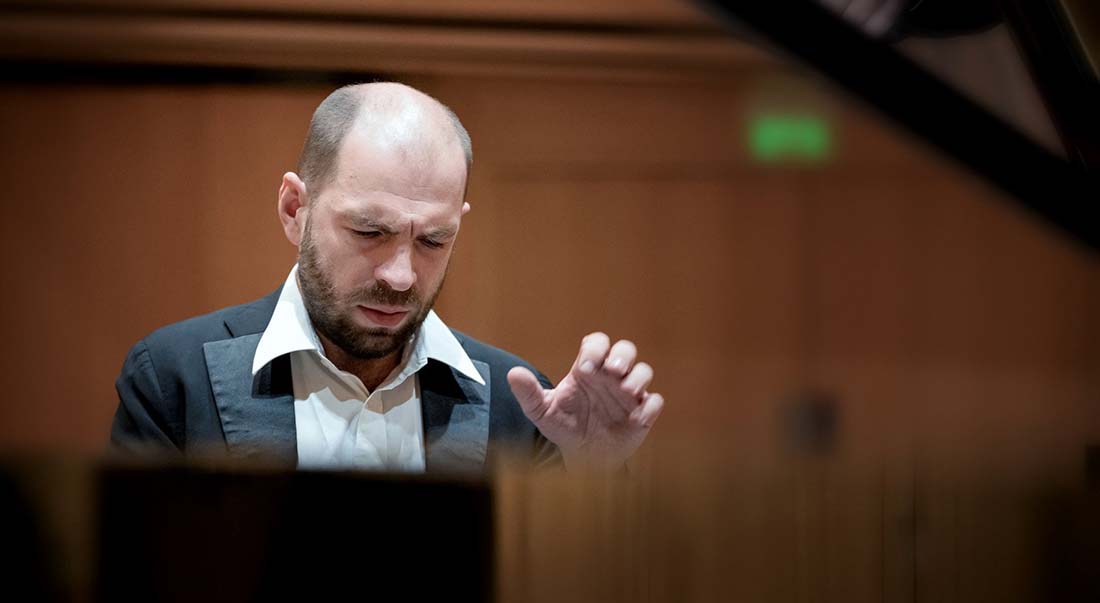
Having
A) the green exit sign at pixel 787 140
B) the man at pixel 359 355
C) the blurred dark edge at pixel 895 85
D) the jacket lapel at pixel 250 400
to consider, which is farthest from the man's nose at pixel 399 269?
the green exit sign at pixel 787 140

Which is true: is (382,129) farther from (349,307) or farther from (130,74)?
(130,74)

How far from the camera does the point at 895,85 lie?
969 mm

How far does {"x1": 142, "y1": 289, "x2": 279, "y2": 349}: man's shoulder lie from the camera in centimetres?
94

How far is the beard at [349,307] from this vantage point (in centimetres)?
94

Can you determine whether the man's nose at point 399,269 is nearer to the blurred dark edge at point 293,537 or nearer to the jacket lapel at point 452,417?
the jacket lapel at point 452,417

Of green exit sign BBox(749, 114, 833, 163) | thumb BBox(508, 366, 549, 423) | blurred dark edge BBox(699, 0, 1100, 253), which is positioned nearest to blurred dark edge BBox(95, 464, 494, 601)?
thumb BBox(508, 366, 549, 423)

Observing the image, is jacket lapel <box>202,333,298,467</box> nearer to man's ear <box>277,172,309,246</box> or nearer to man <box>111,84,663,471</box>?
man <box>111,84,663,471</box>

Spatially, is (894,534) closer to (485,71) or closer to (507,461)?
(507,461)

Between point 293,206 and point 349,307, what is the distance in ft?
0.37

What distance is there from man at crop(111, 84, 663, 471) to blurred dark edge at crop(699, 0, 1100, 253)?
29cm

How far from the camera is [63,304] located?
5.16 ft

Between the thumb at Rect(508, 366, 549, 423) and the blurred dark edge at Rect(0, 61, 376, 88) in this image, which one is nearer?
the thumb at Rect(508, 366, 549, 423)

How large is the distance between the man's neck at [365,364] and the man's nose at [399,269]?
2.9 inches

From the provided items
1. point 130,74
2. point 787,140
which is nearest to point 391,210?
point 130,74
